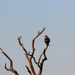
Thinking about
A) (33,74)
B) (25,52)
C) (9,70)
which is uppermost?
(25,52)

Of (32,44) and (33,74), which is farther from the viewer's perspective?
(32,44)

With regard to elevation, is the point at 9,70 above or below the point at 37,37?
below

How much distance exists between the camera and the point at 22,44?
6.12m

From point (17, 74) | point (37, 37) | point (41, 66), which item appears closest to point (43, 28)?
point (37, 37)

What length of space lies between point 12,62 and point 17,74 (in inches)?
20.0

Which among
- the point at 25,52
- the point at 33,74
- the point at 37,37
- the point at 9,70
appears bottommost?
the point at 33,74

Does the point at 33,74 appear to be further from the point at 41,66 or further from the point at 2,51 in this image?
the point at 2,51

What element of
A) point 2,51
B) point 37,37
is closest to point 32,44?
point 37,37

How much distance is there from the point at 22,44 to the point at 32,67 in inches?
35.2

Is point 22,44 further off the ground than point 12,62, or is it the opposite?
point 22,44

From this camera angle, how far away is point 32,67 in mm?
5785

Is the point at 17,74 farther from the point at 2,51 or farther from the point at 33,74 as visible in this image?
the point at 2,51

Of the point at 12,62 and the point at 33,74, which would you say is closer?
the point at 33,74

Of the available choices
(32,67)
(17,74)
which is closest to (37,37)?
(32,67)
